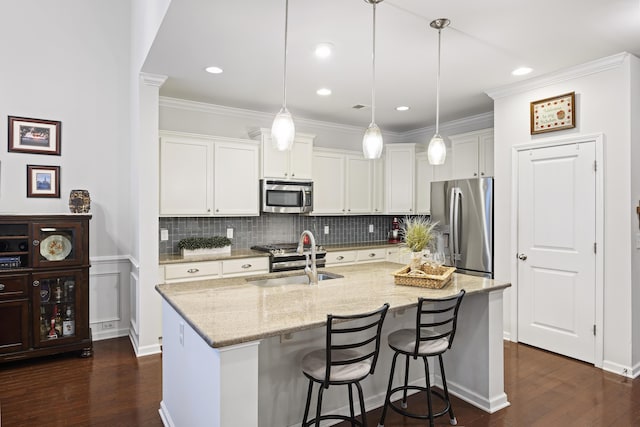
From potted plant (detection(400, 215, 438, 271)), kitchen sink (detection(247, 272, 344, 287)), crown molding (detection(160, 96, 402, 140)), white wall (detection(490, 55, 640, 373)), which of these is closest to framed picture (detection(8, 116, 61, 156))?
crown molding (detection(160, 96, 402, 140))

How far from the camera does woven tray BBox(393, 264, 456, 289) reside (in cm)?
268

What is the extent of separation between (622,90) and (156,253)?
14.6ft

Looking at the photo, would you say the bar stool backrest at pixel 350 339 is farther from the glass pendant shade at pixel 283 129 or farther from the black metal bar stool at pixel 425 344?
the glass pendant shade at pixel 283 129

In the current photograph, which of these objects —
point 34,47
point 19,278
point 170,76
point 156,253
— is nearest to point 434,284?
point 156,253

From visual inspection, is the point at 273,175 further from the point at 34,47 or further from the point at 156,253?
the point at 34,47

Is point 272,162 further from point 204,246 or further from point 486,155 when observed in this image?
point 486,155

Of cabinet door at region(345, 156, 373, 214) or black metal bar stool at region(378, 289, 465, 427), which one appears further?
cabinet door at region(345, 156, 373, 214)

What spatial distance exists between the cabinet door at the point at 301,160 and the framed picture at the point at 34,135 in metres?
2.56

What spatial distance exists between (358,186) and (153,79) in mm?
3077

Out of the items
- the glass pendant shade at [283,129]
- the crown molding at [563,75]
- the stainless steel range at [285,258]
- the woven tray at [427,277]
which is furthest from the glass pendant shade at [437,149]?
the stainless steel range at [285,258]

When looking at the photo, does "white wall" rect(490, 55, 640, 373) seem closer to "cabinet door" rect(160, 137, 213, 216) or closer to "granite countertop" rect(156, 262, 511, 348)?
"granite countertop" rect(156, 262, 511, 348)

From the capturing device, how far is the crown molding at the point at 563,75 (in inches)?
130

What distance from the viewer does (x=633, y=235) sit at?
3.29m

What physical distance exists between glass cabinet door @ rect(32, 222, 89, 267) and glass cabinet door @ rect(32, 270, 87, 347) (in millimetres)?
109
